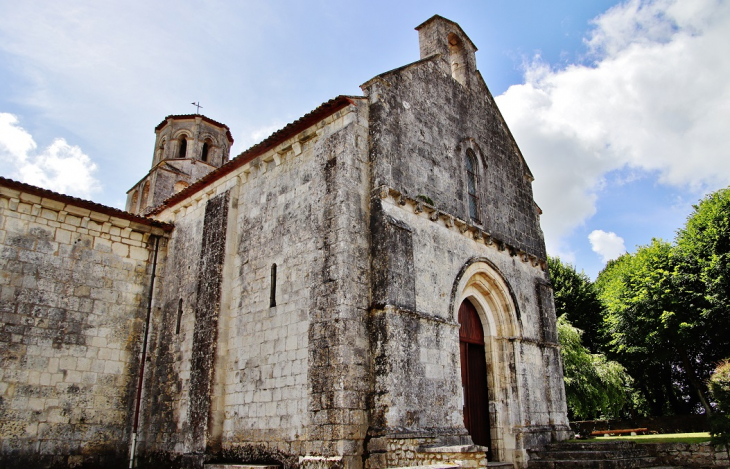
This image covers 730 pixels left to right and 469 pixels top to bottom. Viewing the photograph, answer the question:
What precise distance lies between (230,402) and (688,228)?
69.0 feet

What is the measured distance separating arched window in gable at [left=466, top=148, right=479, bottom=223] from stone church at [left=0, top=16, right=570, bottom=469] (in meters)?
0.07

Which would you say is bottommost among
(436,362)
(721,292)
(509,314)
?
(436,362)

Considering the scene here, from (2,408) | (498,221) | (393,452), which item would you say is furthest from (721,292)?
(2,408)

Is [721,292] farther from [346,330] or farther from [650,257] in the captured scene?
[346,330]

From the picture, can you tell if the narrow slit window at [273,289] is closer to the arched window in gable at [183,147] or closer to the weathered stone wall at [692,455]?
the weathered stone wall at [692,455]

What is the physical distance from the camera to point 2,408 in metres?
11.0

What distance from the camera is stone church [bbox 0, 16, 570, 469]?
9445 mm

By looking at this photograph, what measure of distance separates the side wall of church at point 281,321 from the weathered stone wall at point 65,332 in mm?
899

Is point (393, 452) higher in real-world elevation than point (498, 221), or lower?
lower

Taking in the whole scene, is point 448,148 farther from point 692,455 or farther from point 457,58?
point 692,455

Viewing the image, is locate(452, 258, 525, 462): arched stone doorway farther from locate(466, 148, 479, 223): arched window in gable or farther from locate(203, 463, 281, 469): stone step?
locate(203, 463, 281, 469): stone step

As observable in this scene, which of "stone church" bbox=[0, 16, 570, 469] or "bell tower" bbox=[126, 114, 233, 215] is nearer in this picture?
"stone church" bbox=[0, 16, 570, 469]

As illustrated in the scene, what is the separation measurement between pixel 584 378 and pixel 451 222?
1513 centimetres

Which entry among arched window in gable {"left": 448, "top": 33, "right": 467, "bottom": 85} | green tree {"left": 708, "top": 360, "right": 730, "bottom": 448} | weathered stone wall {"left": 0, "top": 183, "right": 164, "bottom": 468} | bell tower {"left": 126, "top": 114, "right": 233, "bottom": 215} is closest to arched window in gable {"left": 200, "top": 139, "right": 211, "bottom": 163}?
bell tower {"left": 126, "top": 114, "right": 233, "bottom": 215}
